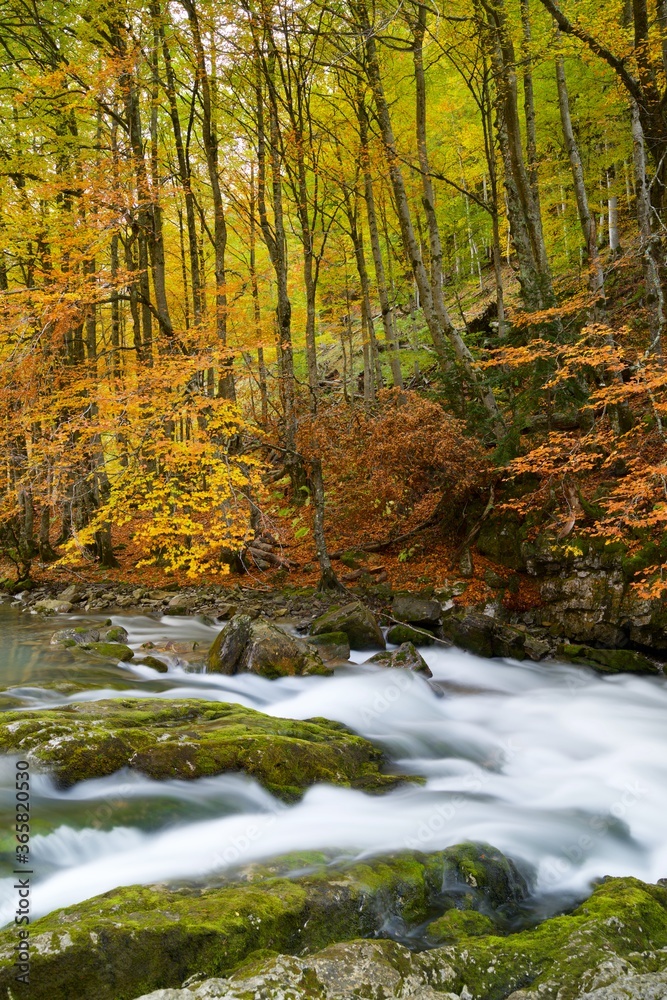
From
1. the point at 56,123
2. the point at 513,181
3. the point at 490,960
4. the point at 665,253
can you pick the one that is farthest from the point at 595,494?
the point at 56,123

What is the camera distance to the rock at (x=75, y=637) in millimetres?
9578

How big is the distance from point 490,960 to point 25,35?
17.6 metres

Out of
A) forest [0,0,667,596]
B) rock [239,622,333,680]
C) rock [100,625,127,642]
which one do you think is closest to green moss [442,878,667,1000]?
forest [0,0,667,596]

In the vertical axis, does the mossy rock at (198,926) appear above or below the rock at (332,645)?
above

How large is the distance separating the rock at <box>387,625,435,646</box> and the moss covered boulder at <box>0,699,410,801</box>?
11.0 ft

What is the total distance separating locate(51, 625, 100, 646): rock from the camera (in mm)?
9578

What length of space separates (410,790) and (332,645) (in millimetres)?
3519

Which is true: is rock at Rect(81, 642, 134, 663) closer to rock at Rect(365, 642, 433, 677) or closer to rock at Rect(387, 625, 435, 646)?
rock at Rect(365, 642, 433, 677)

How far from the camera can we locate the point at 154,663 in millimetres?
8461

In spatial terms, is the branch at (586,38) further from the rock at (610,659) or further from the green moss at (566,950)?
the green moss at (566,950)

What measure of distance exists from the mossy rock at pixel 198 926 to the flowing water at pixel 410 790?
462mm

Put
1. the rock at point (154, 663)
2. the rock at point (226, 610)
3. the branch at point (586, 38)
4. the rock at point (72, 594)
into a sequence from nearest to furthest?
the branch at point (586, 38) → the rock at point (154, 663) → the rock at point (226, 610) → the rock at point (72, 594)

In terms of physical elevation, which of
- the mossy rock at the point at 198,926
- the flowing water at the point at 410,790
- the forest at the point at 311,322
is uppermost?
the forest at the point at 311,322

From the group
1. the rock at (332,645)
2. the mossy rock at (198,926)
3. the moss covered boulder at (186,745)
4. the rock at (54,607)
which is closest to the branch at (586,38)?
the rock at (332,645)
